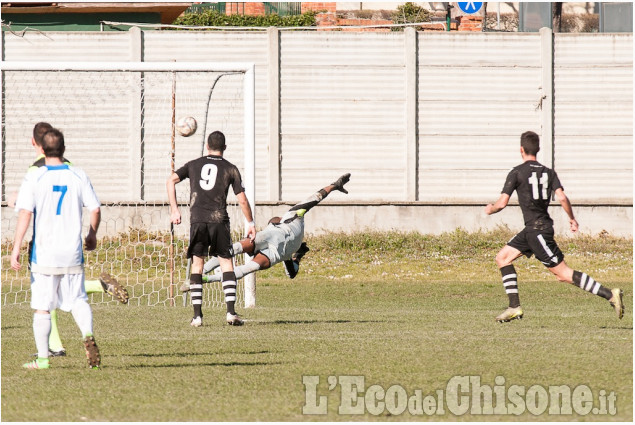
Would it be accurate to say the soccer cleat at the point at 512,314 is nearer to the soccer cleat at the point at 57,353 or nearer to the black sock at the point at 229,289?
the black sock at the point at 229,289

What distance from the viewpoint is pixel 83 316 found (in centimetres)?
784

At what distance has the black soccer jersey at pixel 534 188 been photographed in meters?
11.3

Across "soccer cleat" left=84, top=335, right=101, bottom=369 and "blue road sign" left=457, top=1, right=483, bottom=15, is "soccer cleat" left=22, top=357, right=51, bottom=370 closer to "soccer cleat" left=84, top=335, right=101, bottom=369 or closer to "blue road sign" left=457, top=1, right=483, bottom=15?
"soccer cleat" left=84, top=335, right=101, bottom=369

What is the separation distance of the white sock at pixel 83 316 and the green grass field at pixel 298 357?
0.34 meters

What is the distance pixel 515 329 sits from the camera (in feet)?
36.1

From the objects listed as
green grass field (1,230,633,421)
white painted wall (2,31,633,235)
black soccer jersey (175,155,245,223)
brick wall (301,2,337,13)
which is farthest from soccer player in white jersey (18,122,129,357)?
brick wall (301,2,337,13)

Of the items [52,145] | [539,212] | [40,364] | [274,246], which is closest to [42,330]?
[40,364]

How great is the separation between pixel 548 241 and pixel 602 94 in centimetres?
1653

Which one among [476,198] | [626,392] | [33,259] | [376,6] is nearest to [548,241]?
[626,392]

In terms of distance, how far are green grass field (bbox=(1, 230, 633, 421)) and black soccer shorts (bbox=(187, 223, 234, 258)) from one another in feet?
2.71

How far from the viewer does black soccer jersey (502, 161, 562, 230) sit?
11.3 metres

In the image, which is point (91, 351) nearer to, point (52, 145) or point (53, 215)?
point (53, 215)

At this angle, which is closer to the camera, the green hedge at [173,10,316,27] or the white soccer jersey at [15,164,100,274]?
the white soccer jersey at [15,164,100,274]

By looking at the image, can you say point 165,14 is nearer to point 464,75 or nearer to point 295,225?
point 464,75
